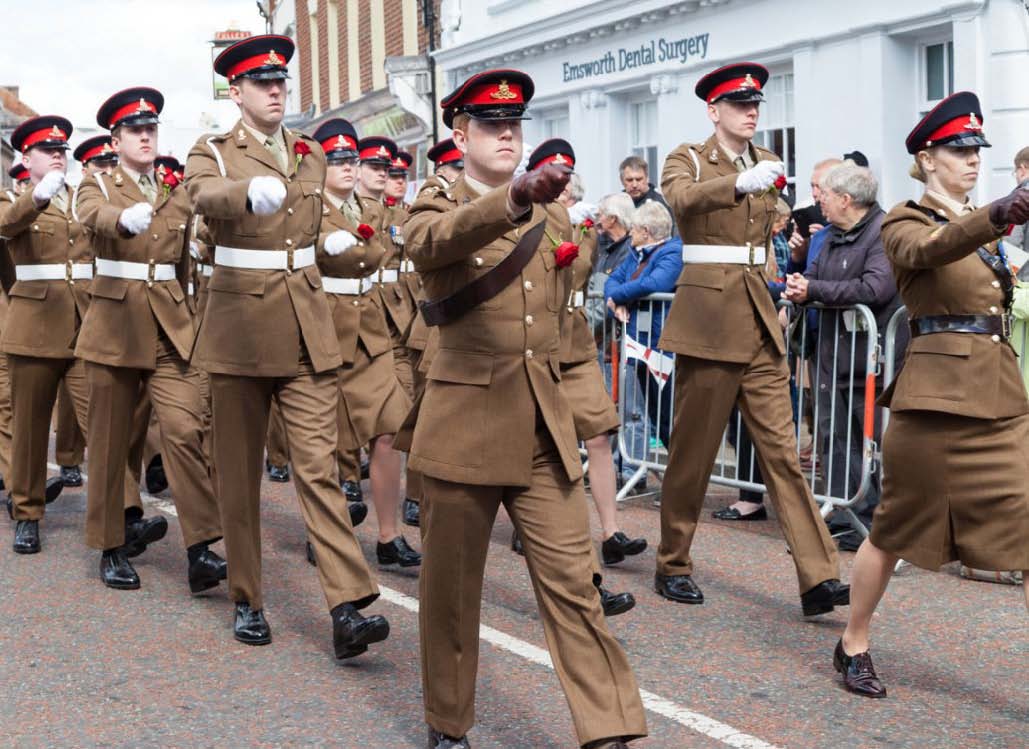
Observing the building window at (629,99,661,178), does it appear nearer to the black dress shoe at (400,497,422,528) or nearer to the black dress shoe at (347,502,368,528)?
the black dress shoe at (400,497,422,528)

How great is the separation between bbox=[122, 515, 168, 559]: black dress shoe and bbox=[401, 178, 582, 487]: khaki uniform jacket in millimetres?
3350

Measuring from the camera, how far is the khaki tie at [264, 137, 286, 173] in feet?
20.7

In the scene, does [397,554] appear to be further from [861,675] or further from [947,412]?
[947,412]

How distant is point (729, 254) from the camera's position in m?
6.77

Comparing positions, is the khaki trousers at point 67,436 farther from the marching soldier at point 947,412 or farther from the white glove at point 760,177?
the marching soldier at point 947,412

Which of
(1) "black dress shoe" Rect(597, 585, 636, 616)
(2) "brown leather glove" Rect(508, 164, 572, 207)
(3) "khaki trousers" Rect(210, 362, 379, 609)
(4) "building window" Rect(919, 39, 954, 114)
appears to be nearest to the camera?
(2) "brown leather glove" Rect(508, 164, 572, 207)

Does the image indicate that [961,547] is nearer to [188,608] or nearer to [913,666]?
[913,666]

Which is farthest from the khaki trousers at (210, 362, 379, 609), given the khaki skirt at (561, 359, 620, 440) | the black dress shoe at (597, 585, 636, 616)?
the khaki skirt at (561, 359, 620, 440)

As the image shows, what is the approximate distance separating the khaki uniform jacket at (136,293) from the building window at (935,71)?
688 cm

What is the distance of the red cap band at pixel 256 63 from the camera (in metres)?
6.19

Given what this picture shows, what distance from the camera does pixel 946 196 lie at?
550 cm

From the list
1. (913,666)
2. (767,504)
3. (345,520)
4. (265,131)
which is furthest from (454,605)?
(767,504)

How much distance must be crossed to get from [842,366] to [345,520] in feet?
10.1

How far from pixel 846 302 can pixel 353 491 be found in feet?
9.40
